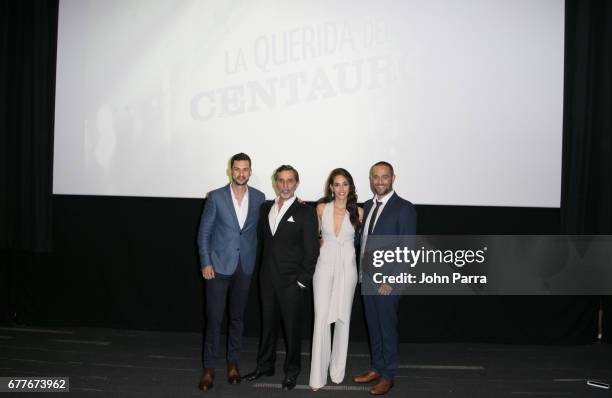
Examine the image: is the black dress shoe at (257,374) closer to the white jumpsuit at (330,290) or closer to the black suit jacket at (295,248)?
the white jumpsuit at (330,290)

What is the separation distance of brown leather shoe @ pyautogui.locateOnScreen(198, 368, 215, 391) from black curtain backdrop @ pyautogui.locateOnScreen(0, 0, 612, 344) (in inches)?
48.8

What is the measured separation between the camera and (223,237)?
3467 mm

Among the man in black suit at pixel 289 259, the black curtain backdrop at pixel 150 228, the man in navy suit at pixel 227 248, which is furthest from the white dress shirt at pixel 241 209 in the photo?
the black curtain backdrop at pixel 150 228

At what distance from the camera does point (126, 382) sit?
352cm

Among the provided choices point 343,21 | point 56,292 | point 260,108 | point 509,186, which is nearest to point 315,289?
point 260,108

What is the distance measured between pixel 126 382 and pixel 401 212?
2.21 m

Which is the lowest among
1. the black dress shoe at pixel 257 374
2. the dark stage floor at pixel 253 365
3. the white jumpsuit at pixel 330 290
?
the dark stage floor at pixel 253 365

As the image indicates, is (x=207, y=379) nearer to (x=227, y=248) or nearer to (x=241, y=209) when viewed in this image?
(x=227, y=248)

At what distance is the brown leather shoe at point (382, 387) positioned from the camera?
133 inches

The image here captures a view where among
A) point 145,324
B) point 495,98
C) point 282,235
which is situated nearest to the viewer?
point 282,235

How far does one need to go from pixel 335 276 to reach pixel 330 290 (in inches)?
3.9

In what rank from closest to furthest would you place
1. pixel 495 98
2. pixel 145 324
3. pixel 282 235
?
1. pixel 282 235
2. pixel 495 98
3. pixel 145 324

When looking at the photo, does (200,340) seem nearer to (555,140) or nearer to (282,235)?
(282,235)

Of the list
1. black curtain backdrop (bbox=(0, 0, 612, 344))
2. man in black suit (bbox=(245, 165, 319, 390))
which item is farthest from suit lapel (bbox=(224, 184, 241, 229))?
black curtain backdrop (bbox=(0, 0, 612, 344))
